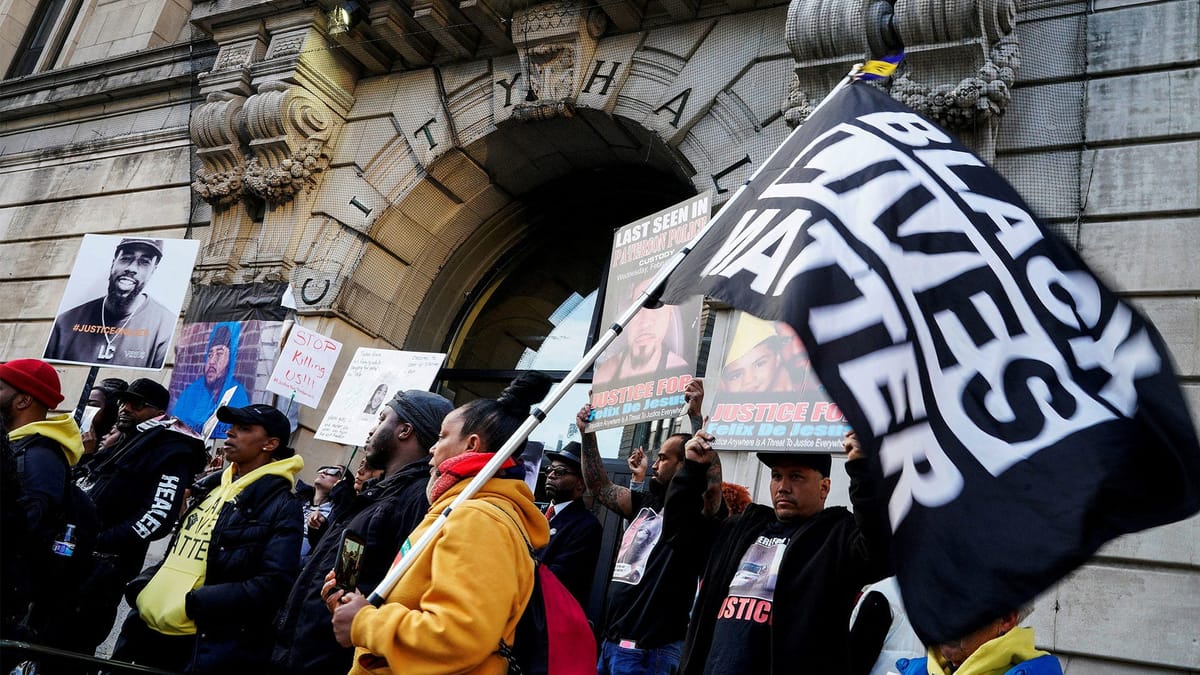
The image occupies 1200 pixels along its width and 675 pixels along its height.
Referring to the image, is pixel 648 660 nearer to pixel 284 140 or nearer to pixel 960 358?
pixel 960 358

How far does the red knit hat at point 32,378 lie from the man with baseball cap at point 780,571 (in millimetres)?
3374

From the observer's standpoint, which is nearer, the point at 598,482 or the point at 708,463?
the point at 708,463

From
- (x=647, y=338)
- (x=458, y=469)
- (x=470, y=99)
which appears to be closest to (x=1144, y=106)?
(x=647, y=338)

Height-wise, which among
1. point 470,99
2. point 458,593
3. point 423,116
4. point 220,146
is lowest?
point 458,593

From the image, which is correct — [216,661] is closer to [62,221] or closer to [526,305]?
[526,305]

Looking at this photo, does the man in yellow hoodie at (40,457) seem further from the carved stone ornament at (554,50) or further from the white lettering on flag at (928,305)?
the carved stone ornament at (554,50)

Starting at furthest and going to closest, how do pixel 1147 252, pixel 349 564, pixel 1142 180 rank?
pixel 1142 180 → pixel 1147 252 → pixel 349 564

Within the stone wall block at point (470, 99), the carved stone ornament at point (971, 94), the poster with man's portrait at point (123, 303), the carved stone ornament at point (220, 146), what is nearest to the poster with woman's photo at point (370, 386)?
the poster with man's portrait at point (123, 303)

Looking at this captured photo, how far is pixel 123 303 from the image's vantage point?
8.78 meters

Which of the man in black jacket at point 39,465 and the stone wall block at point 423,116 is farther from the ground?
the stone wall block at point 423,116

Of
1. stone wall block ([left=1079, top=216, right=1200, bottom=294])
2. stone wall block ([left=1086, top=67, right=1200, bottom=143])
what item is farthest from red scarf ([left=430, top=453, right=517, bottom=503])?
stone wall block ([left=1086, top=67, right=1200, bottom=143])

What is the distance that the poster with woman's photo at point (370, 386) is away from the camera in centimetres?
750

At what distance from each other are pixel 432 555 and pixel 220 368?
7.18m

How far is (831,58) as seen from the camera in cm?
661
